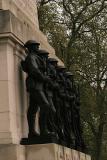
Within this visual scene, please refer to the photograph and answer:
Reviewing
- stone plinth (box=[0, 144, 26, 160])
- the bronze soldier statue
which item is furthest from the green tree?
stone plinth (box=[0, 144, 26, 160])

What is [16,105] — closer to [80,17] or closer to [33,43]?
[33,43]

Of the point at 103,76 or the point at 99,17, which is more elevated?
the point at 99,17

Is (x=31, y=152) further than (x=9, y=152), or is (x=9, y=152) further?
(x=31, y=152)

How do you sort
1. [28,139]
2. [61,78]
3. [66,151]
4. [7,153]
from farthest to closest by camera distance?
[61,78] < [66,151] < [28,139] < [7,153]

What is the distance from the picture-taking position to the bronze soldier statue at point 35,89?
10758 millimetres

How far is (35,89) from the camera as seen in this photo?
35.5ft

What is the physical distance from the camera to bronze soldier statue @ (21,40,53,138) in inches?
424

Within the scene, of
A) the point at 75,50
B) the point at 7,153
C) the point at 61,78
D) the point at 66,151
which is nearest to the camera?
the point at 7,153

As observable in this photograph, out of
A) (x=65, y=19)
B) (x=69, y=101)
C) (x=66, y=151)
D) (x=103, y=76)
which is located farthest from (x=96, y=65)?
(x=66, y=151)

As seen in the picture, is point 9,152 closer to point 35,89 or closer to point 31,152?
point 31,152

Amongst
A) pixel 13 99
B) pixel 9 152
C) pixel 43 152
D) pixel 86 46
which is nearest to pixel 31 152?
pixel 43 152

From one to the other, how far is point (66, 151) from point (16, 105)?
1635mm

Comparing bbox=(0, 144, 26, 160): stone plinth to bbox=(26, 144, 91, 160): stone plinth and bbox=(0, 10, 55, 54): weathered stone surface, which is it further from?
bbox=(0, 10, 55, 54): weathered stone surface

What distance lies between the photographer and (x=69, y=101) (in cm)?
1380
